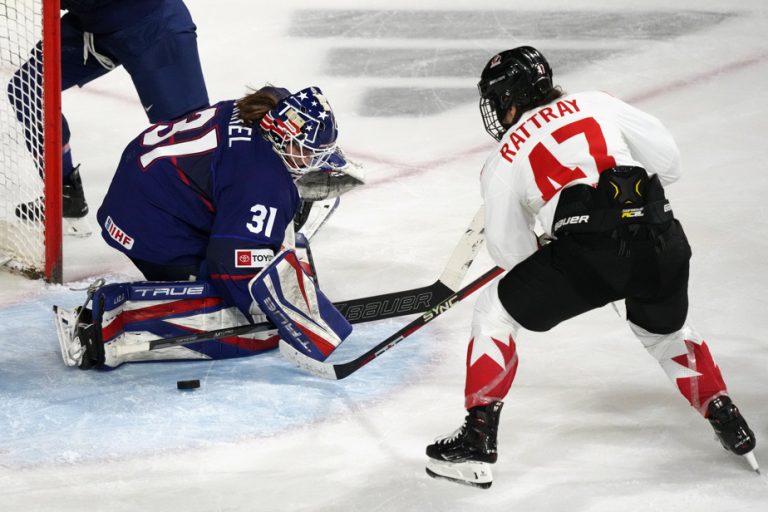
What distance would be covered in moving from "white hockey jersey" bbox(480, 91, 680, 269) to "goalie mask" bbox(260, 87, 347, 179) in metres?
0.67

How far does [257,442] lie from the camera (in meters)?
2.90

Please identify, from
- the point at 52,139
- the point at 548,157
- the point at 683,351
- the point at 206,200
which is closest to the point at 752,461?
the point at 683,351

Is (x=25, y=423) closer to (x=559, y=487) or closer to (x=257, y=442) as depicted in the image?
(x=257, y=442)

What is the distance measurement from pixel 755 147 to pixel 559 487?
7.99ft

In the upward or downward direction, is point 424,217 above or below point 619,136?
below

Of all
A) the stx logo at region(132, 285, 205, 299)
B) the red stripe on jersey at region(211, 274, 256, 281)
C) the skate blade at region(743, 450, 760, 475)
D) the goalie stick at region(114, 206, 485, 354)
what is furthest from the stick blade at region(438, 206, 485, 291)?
the skate blade at region(743, 450, 760, 475)

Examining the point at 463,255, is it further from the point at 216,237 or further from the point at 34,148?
the point at 34,148


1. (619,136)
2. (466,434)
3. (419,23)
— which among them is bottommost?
(419,23)

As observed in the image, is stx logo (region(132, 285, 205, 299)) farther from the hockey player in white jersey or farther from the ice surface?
the hockey player in white jersey

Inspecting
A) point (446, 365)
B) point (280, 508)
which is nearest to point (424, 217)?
point (446, 365)

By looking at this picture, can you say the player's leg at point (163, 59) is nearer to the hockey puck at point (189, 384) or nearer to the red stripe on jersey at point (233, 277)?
the red stripe on jersey at point (233, 277)

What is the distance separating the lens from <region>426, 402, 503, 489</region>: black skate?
8.69ft

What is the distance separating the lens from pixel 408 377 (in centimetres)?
323

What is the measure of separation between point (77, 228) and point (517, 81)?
2102mm
